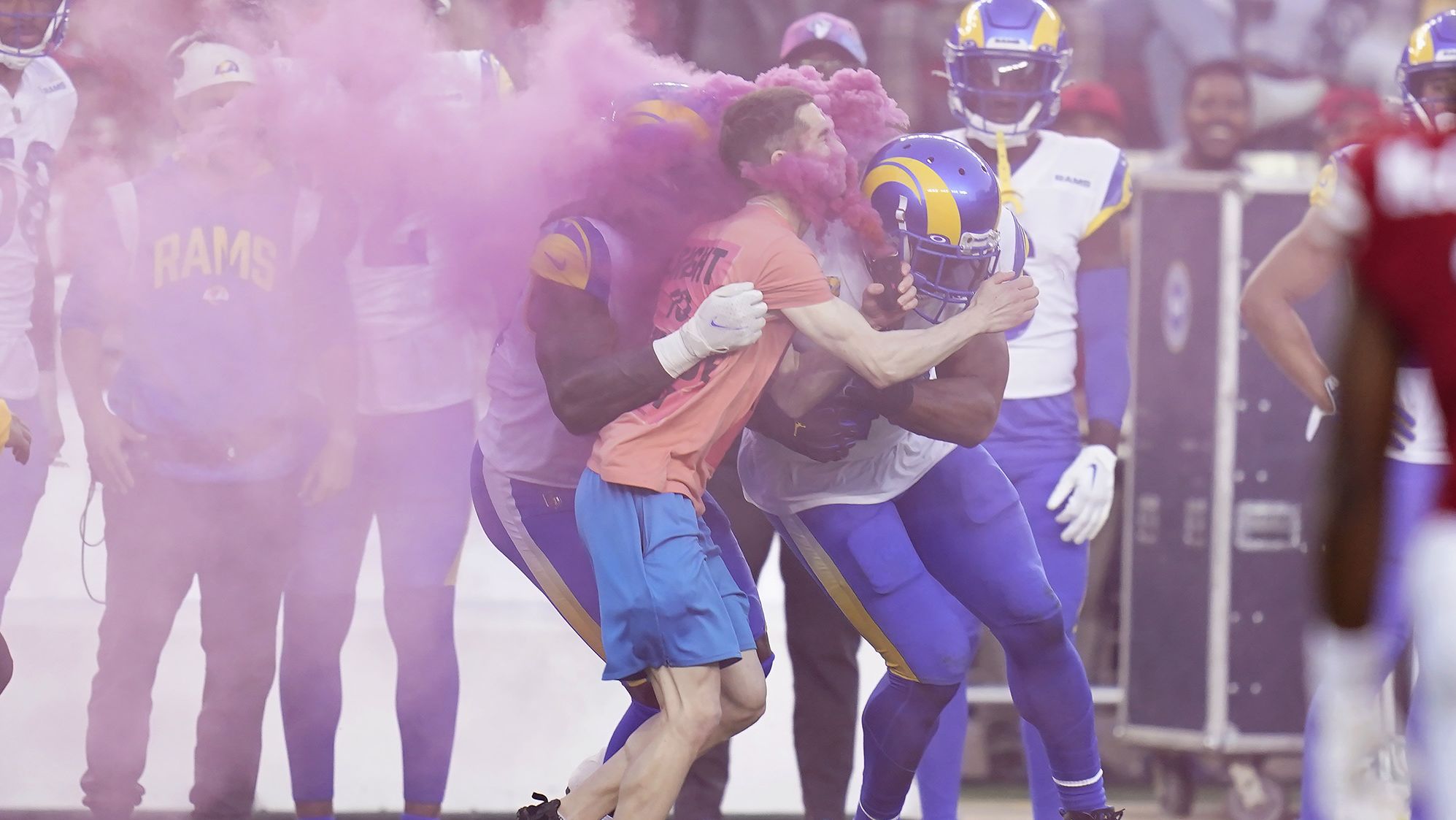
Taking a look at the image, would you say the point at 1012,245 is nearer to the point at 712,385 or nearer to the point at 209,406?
the point at 712,385

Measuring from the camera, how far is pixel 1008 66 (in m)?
4.27

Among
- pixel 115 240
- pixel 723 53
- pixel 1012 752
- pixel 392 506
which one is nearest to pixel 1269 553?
pixel 1012 752

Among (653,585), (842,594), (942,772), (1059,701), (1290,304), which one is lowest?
(942,772)

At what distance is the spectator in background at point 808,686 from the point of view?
4.27 m

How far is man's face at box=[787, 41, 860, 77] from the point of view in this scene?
14.6ft

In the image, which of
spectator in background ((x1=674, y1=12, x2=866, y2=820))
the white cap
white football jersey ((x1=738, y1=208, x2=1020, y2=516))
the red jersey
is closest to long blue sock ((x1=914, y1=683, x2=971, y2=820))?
spectator in background ((x1=674, y1=12, x2=866, y2=820))

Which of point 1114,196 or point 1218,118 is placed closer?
point 1114,196

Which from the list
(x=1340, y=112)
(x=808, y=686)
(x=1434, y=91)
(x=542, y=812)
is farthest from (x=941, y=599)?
(x=1340, y=112)

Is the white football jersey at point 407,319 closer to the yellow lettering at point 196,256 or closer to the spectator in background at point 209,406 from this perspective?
the spectator in background at point 209,406

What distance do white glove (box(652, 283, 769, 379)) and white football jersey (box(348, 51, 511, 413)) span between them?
1117 mm

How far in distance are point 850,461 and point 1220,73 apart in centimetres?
245

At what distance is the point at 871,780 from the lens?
3.72 metres

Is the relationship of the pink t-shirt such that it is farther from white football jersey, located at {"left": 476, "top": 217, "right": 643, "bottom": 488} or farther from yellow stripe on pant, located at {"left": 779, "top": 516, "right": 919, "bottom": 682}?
yellow stripe on pant, located at {"left": 779, "top": 516, "right": 919, "bottom": 682}

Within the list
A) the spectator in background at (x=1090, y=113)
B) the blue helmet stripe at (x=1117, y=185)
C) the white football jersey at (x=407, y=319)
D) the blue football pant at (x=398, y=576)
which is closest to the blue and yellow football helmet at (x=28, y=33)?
the white football jersey at (x=407, y=319)
